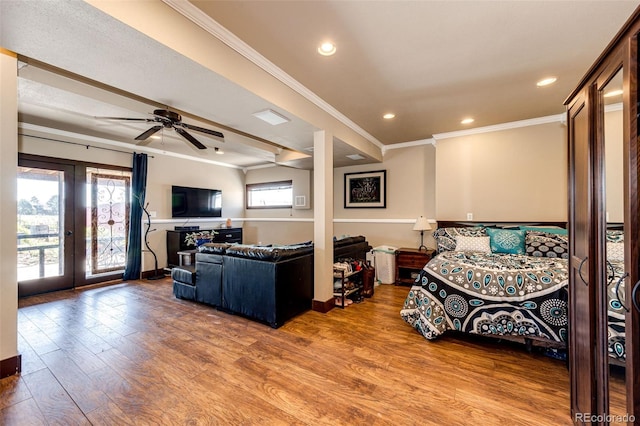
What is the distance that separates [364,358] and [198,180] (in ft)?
18.4

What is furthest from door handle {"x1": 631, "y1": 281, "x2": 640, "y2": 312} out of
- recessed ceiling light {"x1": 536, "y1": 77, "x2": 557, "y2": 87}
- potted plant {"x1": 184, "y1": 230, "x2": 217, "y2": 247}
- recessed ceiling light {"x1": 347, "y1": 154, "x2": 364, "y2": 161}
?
potted plant {"x1": 184, "y1": 230, "x2": 217, "y2": 247}

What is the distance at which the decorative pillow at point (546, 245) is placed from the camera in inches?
125

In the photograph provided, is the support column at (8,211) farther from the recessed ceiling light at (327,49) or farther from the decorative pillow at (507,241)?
the decorative pillow at (507,241)

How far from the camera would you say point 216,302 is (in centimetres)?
337

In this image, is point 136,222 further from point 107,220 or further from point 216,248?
point 216,248

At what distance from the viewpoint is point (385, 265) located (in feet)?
15.6

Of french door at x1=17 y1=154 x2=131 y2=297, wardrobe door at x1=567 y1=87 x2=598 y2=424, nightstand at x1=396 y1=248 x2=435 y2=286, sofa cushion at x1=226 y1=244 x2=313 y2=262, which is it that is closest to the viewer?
wardrobe door at x1=567 y1=87 x2=598 y2=424

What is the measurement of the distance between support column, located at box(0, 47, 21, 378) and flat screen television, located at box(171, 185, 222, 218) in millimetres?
3775

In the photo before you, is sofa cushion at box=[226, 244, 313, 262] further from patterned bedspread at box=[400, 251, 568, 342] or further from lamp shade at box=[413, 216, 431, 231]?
lamp shade at box=[413, 216, 431, 231]

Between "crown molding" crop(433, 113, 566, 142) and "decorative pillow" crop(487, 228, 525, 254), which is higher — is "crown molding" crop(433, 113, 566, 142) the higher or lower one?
the higher one

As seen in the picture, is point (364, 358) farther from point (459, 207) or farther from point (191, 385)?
point (459, 207)

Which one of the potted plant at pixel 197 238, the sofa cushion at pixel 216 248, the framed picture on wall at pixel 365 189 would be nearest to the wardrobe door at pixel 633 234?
the sofa cushion at pixel 216 248

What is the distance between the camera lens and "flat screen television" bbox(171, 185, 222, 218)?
5719 mm

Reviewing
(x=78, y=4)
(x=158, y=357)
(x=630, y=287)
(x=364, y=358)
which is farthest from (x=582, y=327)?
(x=78, y=4)
